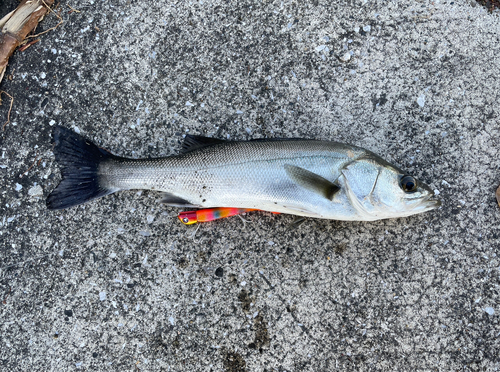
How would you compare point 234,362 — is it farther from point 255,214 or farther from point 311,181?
point 311,181

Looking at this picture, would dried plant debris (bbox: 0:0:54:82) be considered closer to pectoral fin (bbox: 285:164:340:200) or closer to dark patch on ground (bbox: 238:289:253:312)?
pectoral fin (bbox: 285:164:340:200)

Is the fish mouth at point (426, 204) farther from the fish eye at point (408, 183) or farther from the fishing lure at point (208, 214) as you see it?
the fishing lure at point (208, 214)

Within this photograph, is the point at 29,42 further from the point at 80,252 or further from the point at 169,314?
the point at 169,314

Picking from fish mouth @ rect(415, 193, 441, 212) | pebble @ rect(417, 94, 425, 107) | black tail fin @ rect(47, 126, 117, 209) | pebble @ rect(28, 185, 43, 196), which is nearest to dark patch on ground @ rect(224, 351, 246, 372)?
black tail fin @ rect(47, 126, 117, 209)

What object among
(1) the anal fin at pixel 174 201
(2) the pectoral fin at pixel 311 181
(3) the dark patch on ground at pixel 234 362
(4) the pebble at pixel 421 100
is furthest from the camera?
(4) the pebble at pixel 421 100

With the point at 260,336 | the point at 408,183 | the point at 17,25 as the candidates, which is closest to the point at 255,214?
the point at 260,336

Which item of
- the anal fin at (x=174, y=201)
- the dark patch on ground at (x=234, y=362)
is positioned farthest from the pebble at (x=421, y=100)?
the dark patch on ground at (x=234, y=362)
